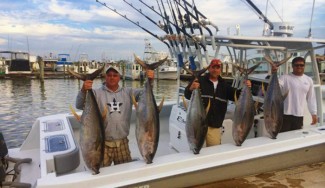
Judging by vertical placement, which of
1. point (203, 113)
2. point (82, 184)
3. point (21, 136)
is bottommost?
point (21, 136)

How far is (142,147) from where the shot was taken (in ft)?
10.3

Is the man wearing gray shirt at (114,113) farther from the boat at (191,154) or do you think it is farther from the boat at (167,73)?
the boat at (167,73)

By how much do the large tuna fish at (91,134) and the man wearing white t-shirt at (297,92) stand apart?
8.51 ft

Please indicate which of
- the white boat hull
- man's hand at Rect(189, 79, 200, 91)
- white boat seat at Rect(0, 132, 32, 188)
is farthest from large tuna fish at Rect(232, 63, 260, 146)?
white boat seat at Rect(0, 132, 32, 188)

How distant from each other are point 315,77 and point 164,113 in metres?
2.68

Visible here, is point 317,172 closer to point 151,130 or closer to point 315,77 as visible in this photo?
point 315,77

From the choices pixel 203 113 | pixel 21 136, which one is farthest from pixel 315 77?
pixel 21 136

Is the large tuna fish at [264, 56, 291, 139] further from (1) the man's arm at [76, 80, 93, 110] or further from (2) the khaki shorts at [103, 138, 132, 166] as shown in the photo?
(1) the man's arm at [76, 80, 93, 110]

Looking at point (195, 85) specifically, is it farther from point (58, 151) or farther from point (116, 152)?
point (58, 151)

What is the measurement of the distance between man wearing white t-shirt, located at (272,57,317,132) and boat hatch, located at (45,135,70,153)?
114 inches

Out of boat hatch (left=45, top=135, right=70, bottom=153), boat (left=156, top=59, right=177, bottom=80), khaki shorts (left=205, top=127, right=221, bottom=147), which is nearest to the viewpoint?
boat hatch (left=45, top=135, right=70, bottom=153)

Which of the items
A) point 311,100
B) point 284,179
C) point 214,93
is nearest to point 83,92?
point 214,93

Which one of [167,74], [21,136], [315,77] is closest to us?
[315,77]

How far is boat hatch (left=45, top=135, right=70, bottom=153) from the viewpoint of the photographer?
11.6ft
